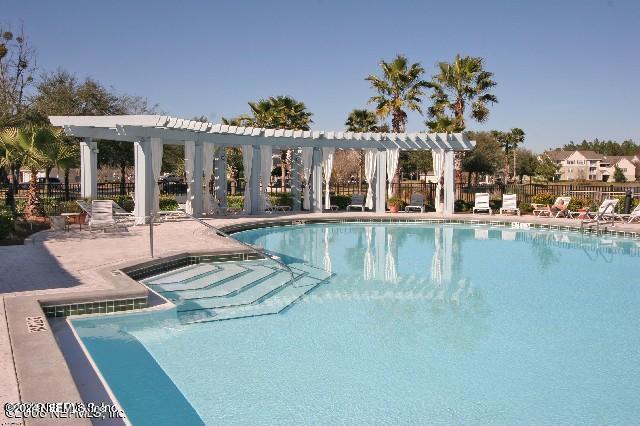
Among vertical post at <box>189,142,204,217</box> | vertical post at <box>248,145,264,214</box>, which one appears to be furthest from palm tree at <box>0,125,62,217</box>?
vertical post at <box>248,145,264,214</box>

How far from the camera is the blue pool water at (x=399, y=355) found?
16.1 ft

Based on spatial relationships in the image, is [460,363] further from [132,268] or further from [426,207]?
[426,207]

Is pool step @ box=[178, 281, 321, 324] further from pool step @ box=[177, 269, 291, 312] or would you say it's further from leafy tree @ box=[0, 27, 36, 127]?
leafy tree @ box=[0, 27, 36, 127]

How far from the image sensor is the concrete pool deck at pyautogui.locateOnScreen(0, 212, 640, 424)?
14.0ft

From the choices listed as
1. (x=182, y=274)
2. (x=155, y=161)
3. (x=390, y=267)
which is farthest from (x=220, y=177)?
(x=182, y=274)

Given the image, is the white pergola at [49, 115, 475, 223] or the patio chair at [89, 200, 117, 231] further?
the white pergola at [49, 115, 475, 223]

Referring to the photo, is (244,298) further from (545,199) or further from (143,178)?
(545,199)

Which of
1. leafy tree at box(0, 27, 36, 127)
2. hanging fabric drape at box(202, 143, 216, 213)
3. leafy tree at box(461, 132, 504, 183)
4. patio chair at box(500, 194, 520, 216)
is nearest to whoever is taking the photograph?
hanging fabric drape at box(202, 143, 216, 213)

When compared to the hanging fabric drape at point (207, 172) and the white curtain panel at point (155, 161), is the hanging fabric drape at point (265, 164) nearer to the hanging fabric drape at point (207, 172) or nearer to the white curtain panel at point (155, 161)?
the hanging fabric drape at point (207, 172)

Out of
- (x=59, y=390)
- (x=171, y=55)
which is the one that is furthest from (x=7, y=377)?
(x=171, y=55)

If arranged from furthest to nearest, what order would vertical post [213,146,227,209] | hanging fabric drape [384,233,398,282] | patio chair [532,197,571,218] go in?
1. vertical post [213,146,227,209]
2. patio chair [532,197,571,218]
3. hanging fabric drape [384,233,398,282]

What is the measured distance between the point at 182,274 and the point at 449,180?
13.5m

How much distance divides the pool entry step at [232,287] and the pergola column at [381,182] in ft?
32.6

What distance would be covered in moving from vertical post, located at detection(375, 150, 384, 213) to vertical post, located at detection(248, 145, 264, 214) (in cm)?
466
